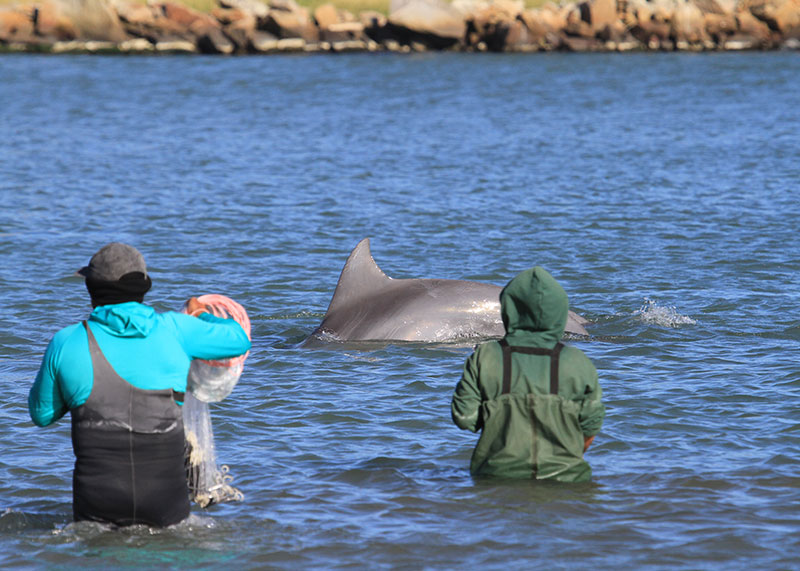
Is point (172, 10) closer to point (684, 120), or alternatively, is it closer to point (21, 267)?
point (684, 120)

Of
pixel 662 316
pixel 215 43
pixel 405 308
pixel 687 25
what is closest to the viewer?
pixel 405 308

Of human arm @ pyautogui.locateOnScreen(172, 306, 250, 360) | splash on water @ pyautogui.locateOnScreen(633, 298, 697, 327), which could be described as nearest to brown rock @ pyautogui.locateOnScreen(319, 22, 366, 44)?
splash on water @ pyautogui.locateOnScreen(633, 298, 697, 327)

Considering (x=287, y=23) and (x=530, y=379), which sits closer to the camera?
(x=530, y=379)

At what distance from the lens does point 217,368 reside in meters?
6.78

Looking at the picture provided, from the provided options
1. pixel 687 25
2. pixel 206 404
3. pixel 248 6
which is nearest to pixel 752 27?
pixel 687 25

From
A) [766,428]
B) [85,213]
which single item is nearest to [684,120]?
[85,213]

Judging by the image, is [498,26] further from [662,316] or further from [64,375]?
[64,375]

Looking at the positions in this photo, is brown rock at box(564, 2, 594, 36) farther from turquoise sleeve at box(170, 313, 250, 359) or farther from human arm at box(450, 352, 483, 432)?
turquoise sleeve at box(170, 313, 250, 359)

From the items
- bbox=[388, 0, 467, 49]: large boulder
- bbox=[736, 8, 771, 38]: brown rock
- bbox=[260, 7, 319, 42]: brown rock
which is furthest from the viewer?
bbox=[260, 7, 319, 42]: brown rock

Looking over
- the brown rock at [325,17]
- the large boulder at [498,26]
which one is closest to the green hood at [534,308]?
the large boulder at [498,26]

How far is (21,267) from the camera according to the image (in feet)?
55.0

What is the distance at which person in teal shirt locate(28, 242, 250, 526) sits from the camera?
6.29 meters

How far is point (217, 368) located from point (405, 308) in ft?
18.1

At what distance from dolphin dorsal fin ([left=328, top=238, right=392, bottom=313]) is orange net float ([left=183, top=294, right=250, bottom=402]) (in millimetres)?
5038
